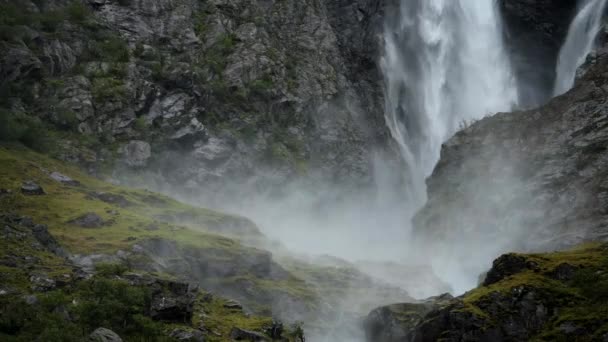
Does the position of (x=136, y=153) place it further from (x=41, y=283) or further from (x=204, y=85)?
(x=41, y=283)

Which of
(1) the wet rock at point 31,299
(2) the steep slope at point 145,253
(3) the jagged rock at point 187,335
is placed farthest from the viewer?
(2) the steep slope at point 145,253

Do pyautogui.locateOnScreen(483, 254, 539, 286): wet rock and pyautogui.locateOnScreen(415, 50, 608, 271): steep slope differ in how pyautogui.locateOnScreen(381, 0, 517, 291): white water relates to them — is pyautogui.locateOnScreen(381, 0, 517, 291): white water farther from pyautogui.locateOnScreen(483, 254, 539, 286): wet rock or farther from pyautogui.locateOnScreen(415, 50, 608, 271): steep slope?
pyautogui.locateOnScreen(483, 254, 539, 286): wet rock

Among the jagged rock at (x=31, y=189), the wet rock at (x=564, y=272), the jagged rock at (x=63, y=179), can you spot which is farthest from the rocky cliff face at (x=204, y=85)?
the wet rock at (x=564, y=272)

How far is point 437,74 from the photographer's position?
157750 millimetres

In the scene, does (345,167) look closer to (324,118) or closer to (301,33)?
(324,118)

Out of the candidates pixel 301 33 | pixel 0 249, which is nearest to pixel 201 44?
pixel 301 33

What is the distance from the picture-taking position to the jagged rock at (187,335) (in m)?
39.1

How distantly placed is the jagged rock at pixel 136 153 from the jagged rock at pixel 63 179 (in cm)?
2121

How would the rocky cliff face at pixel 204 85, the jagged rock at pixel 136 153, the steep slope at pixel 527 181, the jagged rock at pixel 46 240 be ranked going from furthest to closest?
1. the jagged rock at pixel 136 153
2. the rocky cliff face at pixel 204 85
3. the steep slope at pixel 527 181
4. the jagged rock at pixel 46 240

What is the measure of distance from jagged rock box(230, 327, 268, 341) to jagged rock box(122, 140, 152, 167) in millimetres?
67644

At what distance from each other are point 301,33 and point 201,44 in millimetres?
32703

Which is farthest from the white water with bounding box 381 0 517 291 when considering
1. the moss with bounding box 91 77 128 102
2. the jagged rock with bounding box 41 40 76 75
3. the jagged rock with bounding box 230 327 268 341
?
the jagged rock with bounding box 230 327 268 341

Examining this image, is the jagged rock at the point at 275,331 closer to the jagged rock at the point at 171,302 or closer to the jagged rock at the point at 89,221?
the jagged rock at the point at 171,302

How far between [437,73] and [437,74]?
287mm
